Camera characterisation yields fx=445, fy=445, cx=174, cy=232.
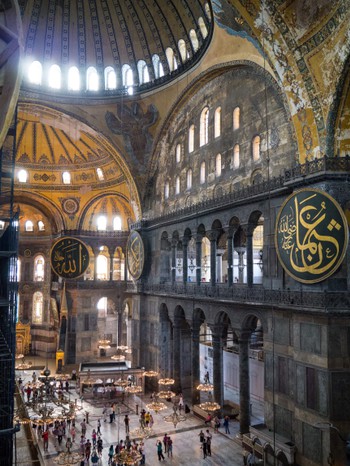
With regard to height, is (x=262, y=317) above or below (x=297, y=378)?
above

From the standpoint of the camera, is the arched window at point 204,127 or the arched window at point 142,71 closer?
the arched window at point 204,127

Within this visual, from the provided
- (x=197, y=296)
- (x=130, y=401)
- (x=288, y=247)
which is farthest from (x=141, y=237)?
(x=288, y=247)

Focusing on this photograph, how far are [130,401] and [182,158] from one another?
1015 cm

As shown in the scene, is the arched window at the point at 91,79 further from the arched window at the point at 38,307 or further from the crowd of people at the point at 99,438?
the arched window at the point at 38,307

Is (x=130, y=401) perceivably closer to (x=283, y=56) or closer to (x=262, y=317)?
(x=262, y=317)

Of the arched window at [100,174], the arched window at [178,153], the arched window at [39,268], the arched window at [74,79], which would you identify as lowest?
the arched window at [39,268]

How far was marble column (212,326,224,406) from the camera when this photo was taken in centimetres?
1490

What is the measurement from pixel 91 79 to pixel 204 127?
6.16m

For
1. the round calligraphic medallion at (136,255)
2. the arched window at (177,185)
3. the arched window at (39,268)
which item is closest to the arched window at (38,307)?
the arched window at (39,268)

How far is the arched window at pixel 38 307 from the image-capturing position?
89.7ft

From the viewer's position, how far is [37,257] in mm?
27844

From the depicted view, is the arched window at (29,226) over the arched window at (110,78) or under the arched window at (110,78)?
under

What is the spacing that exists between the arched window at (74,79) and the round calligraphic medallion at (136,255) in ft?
22.9

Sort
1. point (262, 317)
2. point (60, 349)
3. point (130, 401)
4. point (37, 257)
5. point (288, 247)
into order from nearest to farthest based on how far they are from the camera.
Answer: point (288, 247) < point (262, 317) < point (130, 401) < point (60, 349) < point (37, 257)
